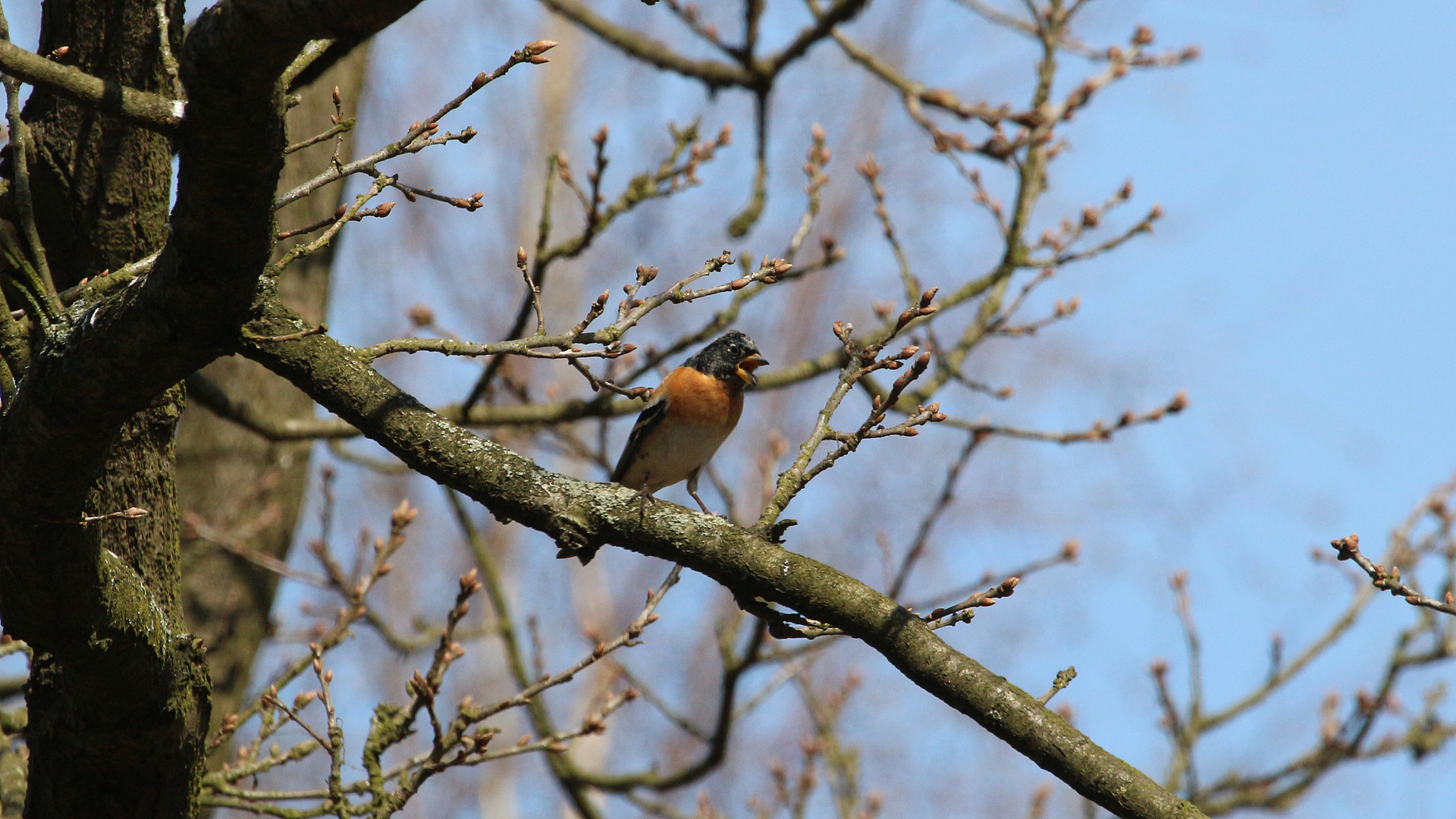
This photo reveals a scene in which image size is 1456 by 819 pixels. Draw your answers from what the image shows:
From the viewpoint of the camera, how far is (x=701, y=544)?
2537 millimetres

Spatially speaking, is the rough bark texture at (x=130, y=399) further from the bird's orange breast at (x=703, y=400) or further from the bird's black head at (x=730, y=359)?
the bird's black head at (x=730, y=359)

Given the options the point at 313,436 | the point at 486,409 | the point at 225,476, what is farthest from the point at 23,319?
the point at 225,476

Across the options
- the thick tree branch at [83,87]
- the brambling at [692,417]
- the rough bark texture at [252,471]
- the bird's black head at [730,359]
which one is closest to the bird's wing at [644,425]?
the brambling at [692,417]

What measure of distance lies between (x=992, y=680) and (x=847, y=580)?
37 centimetres

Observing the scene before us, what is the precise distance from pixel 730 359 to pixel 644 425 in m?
0.52

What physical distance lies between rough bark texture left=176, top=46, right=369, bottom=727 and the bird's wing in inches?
58.9

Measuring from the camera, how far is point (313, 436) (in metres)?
4.54

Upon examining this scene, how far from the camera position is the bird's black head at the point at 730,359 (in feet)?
18.1

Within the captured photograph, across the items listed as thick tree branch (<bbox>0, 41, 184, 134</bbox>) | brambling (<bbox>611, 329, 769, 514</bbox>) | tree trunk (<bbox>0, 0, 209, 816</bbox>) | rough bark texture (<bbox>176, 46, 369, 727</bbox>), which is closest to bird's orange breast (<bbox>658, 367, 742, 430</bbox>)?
brambling (<bbox>611, 329, 769, 514</bbox>)

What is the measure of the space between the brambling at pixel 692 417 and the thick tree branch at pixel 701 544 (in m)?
2.60

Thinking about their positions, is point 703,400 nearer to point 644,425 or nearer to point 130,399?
point 644,425

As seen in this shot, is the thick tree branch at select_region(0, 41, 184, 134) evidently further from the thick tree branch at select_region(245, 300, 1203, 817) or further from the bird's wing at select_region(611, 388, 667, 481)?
the bird's wing at select_region(611, 388, 667, 481)

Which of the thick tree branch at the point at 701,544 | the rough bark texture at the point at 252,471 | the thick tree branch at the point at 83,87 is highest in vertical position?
the rough bark texture at the point at 252,471

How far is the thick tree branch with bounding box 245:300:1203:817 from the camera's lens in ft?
7.82
